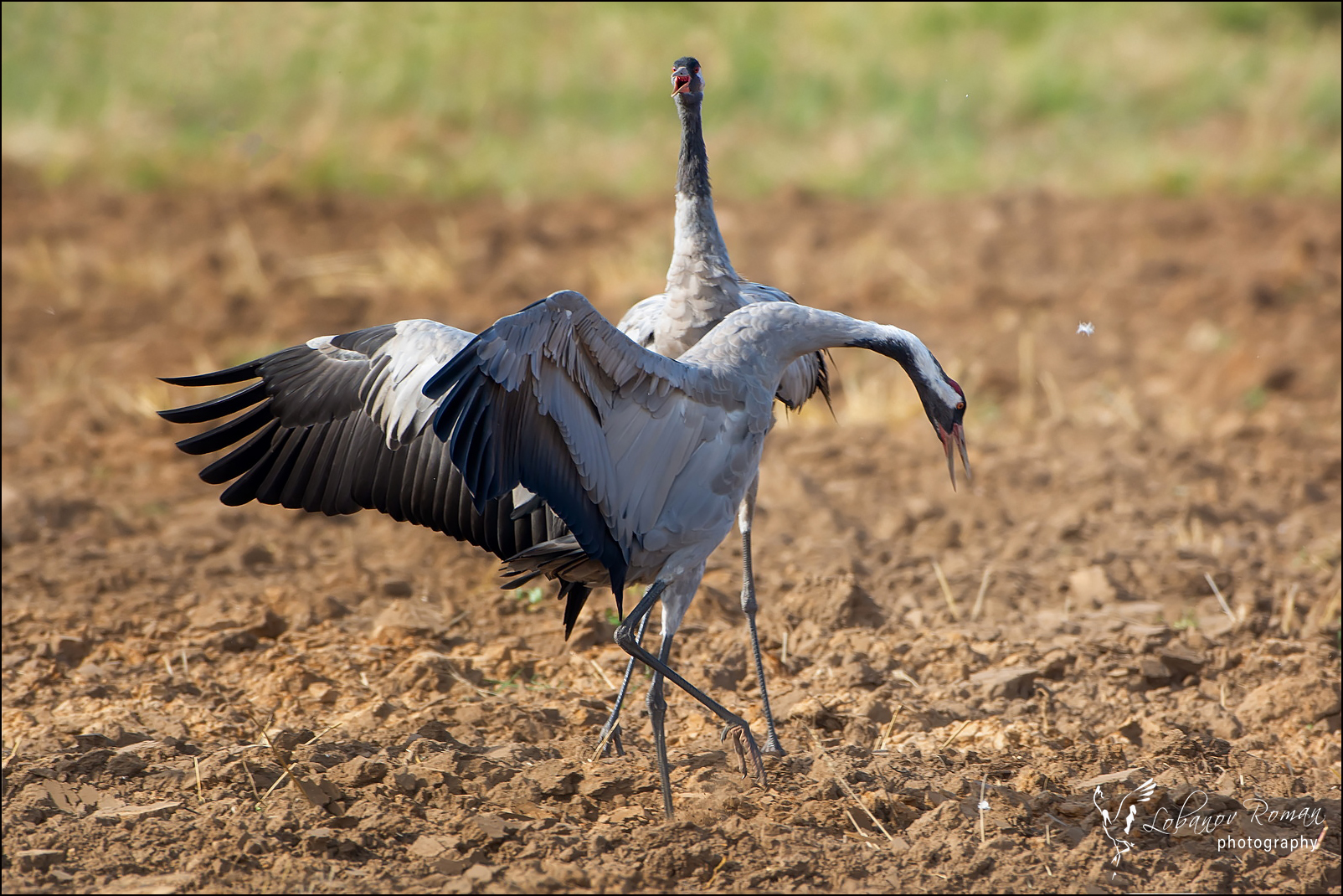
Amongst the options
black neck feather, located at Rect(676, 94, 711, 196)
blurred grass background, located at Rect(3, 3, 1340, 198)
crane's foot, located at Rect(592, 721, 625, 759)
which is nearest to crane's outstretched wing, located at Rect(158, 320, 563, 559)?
crane's foot, located at Rect(592, 721, 625, 759)

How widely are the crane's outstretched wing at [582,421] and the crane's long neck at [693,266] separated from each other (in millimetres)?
929

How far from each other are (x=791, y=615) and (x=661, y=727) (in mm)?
1882

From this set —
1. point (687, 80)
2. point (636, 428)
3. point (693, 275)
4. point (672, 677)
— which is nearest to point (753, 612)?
point (672, 677)

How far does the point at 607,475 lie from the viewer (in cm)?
423

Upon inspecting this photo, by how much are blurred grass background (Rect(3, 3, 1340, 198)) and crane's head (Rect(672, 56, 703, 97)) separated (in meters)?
9.05

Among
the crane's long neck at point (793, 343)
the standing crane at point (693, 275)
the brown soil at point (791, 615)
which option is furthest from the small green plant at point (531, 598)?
the crane's long neck at point (793, 343)

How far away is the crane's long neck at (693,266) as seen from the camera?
5.19 metres

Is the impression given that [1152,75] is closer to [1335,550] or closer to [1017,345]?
[1017,345]

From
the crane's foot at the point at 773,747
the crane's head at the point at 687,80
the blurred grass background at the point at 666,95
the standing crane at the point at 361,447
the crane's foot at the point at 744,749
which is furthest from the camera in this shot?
the blurred grass background at the point at 666,95

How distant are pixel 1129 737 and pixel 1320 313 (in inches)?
236

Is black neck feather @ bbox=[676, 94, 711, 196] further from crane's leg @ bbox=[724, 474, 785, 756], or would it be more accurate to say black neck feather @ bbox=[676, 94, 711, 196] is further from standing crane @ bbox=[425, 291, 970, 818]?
crane's leg @ bbox=[724, 474, 785, 756]

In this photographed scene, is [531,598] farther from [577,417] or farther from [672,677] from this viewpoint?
[577,417]

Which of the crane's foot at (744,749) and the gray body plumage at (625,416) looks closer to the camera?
the gray body plumage at (625,416)

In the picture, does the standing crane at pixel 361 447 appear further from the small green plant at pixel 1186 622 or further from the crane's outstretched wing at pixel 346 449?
the small green plant at pixel 1186 622
